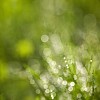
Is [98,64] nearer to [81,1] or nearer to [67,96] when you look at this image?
[67,96]

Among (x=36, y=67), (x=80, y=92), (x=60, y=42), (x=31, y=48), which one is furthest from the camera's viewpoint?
(x=31, y=48)

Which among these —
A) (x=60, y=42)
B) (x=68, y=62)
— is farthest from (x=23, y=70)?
(x=68, y=62)

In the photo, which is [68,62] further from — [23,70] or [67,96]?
[23,70]

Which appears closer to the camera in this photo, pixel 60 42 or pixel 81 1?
pixel 60 42

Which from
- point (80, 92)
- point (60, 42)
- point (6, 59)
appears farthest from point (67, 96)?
point (6, 59)

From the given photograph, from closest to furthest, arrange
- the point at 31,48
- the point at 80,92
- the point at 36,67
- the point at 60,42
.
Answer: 1. the point at 80,92
2. the point at 60,42
3. the point at 36,67
4. the point at 31,48

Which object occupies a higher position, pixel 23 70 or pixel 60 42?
pixel 60 42
